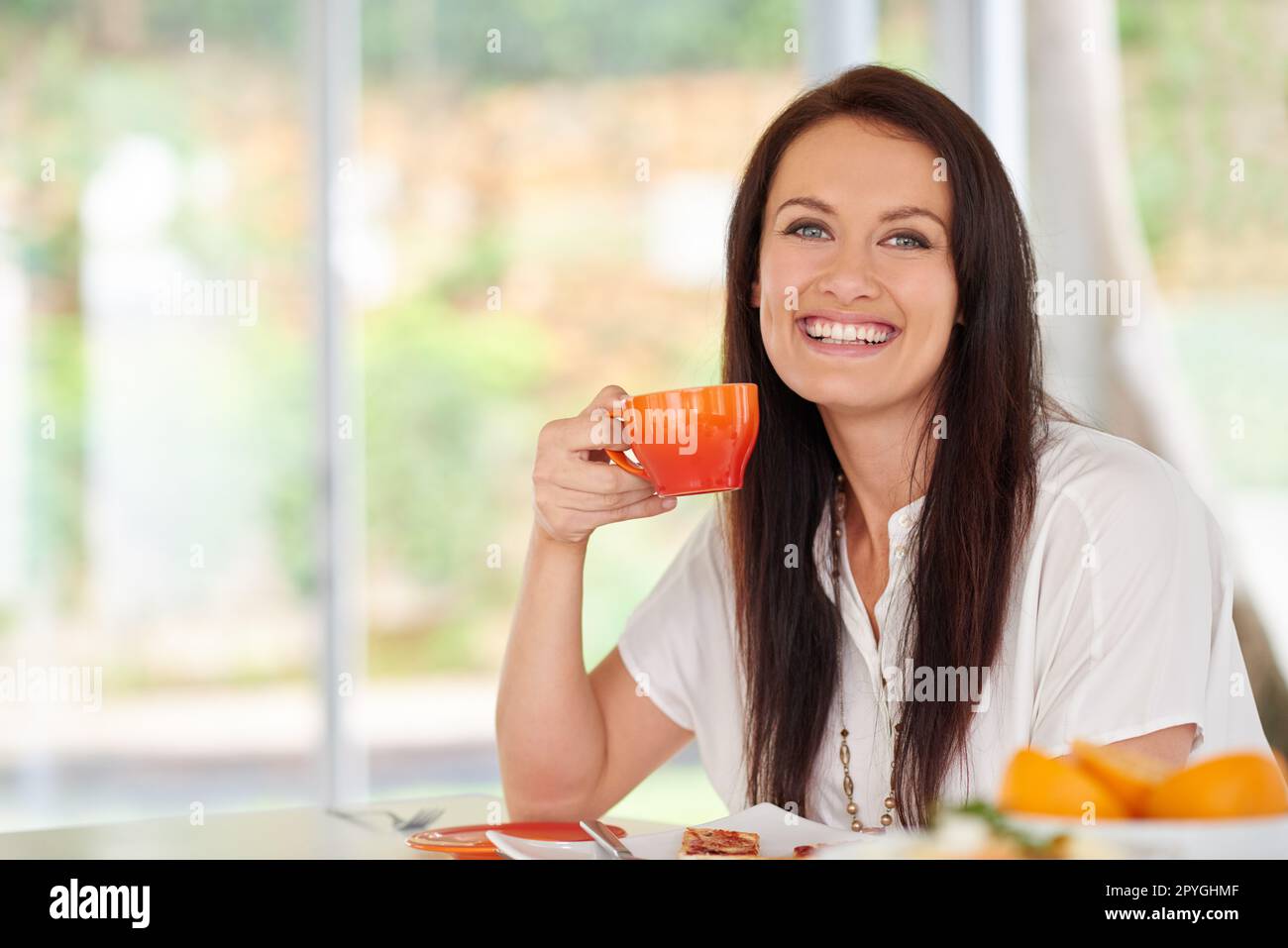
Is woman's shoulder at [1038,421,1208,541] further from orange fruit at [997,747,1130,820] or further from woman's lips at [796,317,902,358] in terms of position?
orange fruit at [997,747,1130,820]

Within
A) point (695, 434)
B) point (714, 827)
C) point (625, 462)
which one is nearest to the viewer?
point (714, 827)

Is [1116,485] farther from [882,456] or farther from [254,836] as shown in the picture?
[254,836]

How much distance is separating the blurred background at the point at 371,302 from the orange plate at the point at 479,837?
8.06 ft

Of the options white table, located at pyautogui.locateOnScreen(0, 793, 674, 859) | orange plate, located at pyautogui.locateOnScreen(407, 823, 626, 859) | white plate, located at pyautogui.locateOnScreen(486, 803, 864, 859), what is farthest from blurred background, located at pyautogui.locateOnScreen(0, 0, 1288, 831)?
white plate, located at pyautogui.locateOnScreen(486, 803, 864, 859)

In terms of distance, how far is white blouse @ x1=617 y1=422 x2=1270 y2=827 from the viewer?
1.37 meters

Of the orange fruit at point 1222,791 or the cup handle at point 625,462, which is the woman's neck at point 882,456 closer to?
the cup handle at point 625,462

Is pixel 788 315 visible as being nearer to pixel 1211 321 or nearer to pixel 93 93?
pixel 1211 321

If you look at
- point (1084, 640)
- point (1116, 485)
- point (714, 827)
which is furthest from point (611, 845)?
point (1116, 485)

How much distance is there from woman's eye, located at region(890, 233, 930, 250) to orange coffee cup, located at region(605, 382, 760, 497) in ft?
1.18

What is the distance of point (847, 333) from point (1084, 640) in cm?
44

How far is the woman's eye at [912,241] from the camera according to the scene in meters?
1.59

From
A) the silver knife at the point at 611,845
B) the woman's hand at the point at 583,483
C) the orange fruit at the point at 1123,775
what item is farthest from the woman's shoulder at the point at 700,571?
the orange fruit at the point at 1123,775

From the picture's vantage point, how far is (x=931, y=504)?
1586mm
